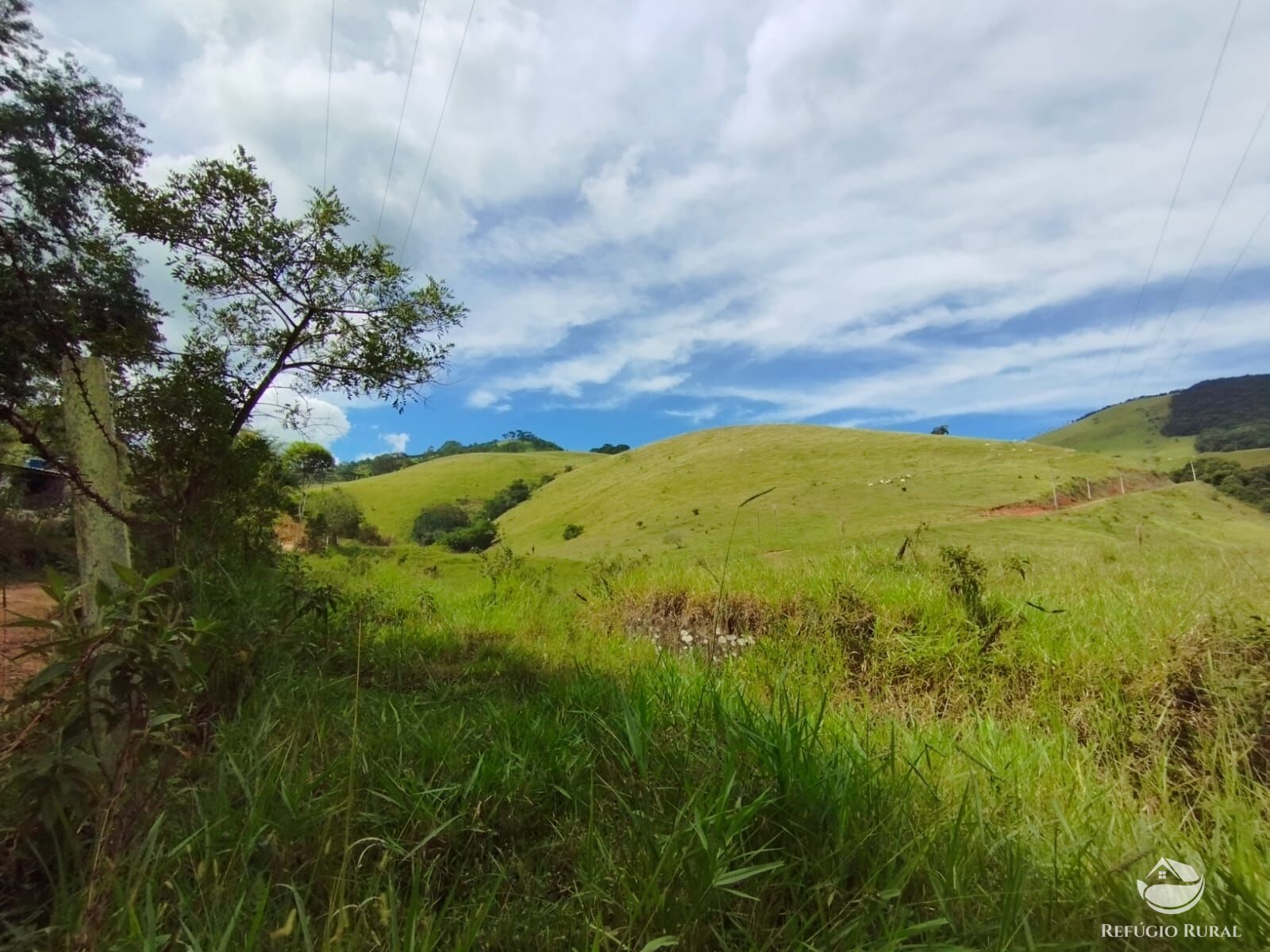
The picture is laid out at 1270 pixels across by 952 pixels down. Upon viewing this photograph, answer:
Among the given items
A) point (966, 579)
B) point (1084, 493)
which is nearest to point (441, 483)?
point (1084, 493)

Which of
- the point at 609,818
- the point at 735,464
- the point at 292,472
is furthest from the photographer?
the point at 735,464

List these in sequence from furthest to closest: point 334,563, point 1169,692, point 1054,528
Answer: point 1054,528
point 334,563
point 1169,692

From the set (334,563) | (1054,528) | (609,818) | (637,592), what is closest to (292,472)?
(334,563)

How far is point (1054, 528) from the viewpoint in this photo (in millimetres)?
25203

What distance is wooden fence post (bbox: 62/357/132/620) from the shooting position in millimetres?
2408

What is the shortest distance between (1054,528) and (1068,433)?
184121 millimetres

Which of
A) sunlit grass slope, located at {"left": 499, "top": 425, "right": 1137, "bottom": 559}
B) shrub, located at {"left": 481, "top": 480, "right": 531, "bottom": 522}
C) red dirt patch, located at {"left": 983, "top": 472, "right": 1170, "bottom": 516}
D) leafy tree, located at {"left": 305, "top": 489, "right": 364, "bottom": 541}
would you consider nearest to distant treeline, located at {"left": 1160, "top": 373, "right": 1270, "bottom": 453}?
red dirt patch, located at {"left": 983, "top": 472, "right": 1170, "bottom": 516}

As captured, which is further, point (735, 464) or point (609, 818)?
point (735, 464)

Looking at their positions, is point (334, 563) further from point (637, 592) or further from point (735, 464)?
point (735, 464)

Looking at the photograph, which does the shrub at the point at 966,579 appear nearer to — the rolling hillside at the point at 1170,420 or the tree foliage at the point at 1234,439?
the tree foliage at the point at 1234,439

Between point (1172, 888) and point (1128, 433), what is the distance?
19495cm

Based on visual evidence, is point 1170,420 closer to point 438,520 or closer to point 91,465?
point 438,520

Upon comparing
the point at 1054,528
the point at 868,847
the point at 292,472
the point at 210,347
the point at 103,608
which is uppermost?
the point at 210,347

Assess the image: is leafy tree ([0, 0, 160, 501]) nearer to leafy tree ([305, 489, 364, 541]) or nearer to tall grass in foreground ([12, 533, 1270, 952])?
tall grass in foreground ([12, 533, 1270, 952])
